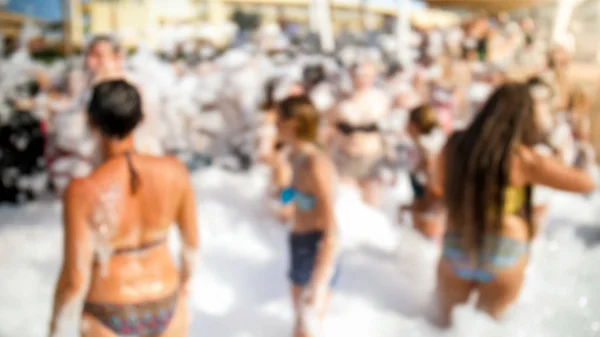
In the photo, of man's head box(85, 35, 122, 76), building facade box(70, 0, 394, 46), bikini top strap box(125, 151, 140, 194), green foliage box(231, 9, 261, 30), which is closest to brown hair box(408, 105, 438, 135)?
bikini top strap box(125, 151, 140, 194)

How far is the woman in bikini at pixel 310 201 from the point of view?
1.37 metres

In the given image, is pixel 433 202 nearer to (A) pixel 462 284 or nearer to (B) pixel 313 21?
(A) pixel 462 284

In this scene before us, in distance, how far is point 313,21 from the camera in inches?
180

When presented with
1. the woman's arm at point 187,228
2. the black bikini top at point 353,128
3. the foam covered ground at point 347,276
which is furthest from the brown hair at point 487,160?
the black bikini top at point 353,128

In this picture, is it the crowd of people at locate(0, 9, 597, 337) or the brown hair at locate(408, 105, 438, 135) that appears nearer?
the crowd of people at locate(0, 9, 597, 337)

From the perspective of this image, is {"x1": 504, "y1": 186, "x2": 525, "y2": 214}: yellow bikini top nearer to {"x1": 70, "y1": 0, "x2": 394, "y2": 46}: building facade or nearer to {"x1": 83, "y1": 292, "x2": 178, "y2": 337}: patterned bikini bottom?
{"x1": 83, "y1": 292, "x2": 178, "y2": 337}: patterned bikini bottom

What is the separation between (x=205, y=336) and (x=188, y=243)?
0.96 meters

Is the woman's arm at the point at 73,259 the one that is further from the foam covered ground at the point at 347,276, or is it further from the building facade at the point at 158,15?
the building facade at the point at 158,15

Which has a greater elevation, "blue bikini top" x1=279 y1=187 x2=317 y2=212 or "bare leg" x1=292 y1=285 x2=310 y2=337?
"blue bikini top" x1=279 y1=187 x2=317 y2=212

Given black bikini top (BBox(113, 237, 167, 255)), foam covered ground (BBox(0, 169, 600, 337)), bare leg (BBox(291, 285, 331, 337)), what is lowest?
foam covered ground (BBox(0, 169, 600, 337))

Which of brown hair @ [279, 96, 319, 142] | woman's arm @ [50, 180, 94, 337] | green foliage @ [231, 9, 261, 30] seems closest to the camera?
woman's arm @ [50, 180, 94, 337]

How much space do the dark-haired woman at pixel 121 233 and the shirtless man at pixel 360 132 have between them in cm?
144

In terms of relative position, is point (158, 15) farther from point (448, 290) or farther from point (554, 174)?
point (554, 174)

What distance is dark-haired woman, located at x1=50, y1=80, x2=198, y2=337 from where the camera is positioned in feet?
3.31
